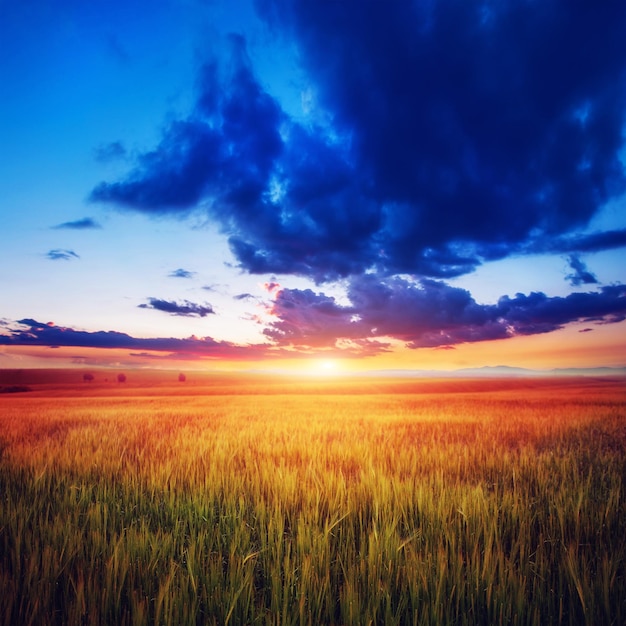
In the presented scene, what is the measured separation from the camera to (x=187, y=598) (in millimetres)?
1967

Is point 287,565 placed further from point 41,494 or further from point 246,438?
point 246,438

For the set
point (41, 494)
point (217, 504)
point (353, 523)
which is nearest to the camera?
point (353, 523)

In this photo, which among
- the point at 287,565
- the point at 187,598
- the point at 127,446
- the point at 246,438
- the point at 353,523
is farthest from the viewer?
the point at 246,438

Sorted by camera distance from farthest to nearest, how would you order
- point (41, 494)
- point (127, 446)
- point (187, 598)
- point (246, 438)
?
point (246, 438), point (127, 446), point (41, 494), point (187, 598)

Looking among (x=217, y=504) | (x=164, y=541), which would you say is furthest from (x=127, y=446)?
(x=164, y=541)

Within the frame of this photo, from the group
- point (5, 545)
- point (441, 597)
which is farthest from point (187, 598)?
point (5, 545)

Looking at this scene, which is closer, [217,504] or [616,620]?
[616,620]

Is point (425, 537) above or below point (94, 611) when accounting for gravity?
below

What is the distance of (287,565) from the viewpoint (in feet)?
7.48

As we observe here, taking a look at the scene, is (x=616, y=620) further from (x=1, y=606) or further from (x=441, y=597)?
(x=1, y=606)

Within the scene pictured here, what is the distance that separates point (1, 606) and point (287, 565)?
1540 millimetres

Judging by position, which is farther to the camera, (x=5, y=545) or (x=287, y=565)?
(x=5, y=545)

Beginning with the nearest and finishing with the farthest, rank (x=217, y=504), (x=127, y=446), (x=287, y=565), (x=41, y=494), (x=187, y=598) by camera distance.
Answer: (x=187, y=598), (x=287, y=565), (x=217, y=504), (x=41, y=494), (x=127, y=446)

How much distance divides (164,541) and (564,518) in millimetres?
3316
